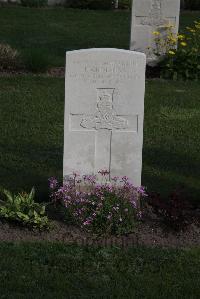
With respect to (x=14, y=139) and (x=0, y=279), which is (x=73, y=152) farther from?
(x=14, y=139)

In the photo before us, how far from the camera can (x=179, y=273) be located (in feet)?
20.8

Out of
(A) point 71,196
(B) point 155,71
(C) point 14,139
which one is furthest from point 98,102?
(B) point 155,71

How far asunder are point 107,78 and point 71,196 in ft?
3.70

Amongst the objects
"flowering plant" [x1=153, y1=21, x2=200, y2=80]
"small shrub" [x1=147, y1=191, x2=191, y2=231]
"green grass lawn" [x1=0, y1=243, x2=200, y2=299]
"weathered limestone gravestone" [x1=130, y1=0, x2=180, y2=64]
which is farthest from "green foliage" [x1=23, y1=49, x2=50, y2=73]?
"green grass lawn" [x1=0, y1=243, x2=200, y2=299]

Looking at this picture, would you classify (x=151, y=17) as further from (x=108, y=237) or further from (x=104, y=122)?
(x=108, y=237)

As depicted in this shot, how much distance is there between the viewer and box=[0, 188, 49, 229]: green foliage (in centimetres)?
711

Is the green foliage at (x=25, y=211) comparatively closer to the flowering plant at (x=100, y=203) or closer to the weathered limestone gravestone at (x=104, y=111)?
the flowering plant at (x=100, y=203)

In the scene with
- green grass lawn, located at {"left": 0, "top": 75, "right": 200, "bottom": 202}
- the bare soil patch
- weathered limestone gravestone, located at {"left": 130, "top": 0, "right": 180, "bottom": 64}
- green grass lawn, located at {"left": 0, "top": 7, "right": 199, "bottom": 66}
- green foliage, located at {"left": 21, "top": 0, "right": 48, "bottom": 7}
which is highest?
weathered limestone gravestone, located at {"left": 130, "top": 0, "right": 180, "bottom": 64}

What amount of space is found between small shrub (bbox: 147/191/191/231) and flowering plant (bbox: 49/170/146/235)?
17 centimetres

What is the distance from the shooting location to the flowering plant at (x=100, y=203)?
280 inches

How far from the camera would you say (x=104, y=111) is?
289 inches

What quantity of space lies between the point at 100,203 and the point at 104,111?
34.1 inches

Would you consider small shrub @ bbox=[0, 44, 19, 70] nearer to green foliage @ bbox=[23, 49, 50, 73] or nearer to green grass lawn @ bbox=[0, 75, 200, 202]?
green foliage @ bbox=[23, 49, 50, 73]

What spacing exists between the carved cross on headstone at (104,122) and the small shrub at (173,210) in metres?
0.64
